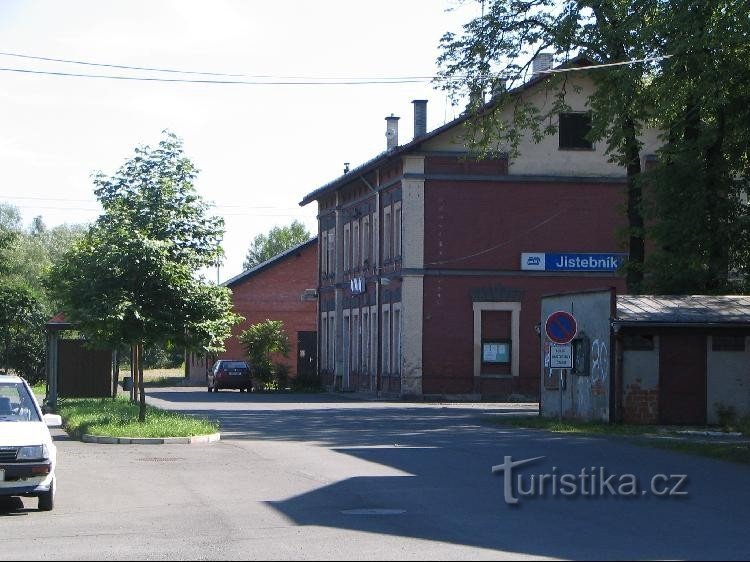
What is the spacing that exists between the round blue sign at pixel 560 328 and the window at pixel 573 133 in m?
20.3

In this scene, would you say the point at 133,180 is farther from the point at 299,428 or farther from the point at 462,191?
the point at 462,191

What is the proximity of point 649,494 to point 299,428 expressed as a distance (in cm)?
1515

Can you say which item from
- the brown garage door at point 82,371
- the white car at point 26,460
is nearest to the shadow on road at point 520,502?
the white car at point 26,460

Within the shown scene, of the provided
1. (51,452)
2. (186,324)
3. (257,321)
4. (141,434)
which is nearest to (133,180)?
(186,324)

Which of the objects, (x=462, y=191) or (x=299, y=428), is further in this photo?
(x=462, y=191)

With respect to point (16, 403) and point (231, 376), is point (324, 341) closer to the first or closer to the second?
point (231, 376)

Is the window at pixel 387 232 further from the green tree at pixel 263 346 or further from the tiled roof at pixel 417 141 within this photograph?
the green tree at pixel 263 346

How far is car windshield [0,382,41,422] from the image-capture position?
47.5ft

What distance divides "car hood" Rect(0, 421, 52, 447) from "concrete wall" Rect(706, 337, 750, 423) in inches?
777

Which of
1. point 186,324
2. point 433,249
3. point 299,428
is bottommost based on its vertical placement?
point 299,428

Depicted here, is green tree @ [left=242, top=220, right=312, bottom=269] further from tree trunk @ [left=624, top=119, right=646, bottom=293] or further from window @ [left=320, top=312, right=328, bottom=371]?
tree trunk @ [left=624, top=119, right=646, bottom=293]

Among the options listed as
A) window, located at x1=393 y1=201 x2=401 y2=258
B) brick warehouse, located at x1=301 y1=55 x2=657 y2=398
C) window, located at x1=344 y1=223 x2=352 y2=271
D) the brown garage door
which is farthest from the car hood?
window, located at x1=344 y1=223 x2=352 y2=271

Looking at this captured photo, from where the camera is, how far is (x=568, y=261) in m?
46.7

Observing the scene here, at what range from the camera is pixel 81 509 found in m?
13.8
